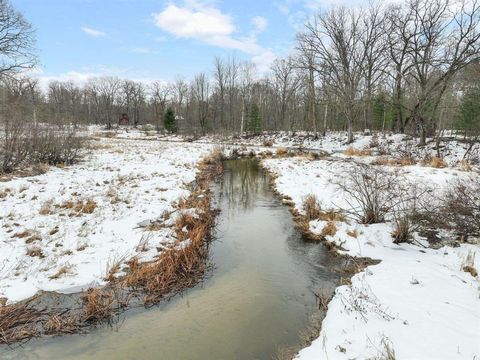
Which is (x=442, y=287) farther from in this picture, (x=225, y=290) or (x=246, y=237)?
(x=246, y=237)

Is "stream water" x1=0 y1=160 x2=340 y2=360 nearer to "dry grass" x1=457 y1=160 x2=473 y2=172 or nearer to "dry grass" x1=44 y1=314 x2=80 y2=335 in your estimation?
"dry grass" x1=44 y1=314 x2=80 y2=335

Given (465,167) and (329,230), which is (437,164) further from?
(329,230)

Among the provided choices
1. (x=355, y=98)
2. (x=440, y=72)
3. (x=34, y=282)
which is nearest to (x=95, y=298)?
(x=34, y=282)

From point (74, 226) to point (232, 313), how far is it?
15.6 feet

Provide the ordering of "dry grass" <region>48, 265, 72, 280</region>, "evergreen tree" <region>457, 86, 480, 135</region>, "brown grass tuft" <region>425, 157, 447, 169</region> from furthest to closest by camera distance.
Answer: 1. "evergreen tree" <region>457, 86, 480, 135</region>
2. "brown grass tuft" <region>425, 157, 447, 169</region>
3. "dry grass" <region>48, 265, 72, 280</region>

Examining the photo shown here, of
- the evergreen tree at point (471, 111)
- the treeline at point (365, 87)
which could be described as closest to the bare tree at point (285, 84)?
the treeline at point (365, 87)

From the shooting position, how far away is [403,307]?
181 inches

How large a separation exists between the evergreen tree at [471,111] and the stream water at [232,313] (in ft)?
49.8

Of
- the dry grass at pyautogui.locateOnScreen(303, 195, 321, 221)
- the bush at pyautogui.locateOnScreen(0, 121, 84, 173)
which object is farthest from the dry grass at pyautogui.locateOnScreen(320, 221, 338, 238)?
the bush at pyautogui.locateOnScreen(0, 121, 84, 173)

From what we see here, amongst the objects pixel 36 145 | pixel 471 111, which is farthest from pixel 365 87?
pixel 36 145

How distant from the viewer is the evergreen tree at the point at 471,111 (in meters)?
17.6

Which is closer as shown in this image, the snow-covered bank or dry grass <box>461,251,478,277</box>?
the snow-covered bank

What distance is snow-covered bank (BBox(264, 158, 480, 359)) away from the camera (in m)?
3.70

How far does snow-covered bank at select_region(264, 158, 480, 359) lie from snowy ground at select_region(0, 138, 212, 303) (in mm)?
4163
